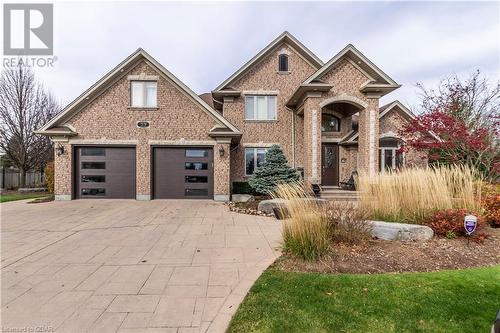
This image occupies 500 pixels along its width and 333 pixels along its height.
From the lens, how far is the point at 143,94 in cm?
1312

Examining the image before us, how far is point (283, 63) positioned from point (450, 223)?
1280 cm

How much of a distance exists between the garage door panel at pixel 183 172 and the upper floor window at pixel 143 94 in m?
2.45

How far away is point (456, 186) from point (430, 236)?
1.74 m

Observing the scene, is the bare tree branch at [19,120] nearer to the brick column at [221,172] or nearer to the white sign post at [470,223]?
the brick column at [221,172]

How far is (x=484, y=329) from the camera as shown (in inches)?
105

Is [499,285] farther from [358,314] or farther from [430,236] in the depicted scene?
[358,314]

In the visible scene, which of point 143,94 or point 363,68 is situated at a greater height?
point 363,68

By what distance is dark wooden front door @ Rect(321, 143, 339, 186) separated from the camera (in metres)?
15.4

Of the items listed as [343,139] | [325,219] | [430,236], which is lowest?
[430,236]

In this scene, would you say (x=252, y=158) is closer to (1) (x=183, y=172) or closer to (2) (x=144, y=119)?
(1) (x=183, y=172)

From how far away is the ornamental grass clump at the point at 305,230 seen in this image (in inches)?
173

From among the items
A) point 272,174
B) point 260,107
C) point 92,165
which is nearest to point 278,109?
point 260,107

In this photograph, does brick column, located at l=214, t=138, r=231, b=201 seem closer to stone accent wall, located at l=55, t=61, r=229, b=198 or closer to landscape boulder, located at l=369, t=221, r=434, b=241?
stone accent wall, located at l=55, t=61, r=229, b=198

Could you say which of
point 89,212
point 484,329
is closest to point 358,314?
point 484,329
